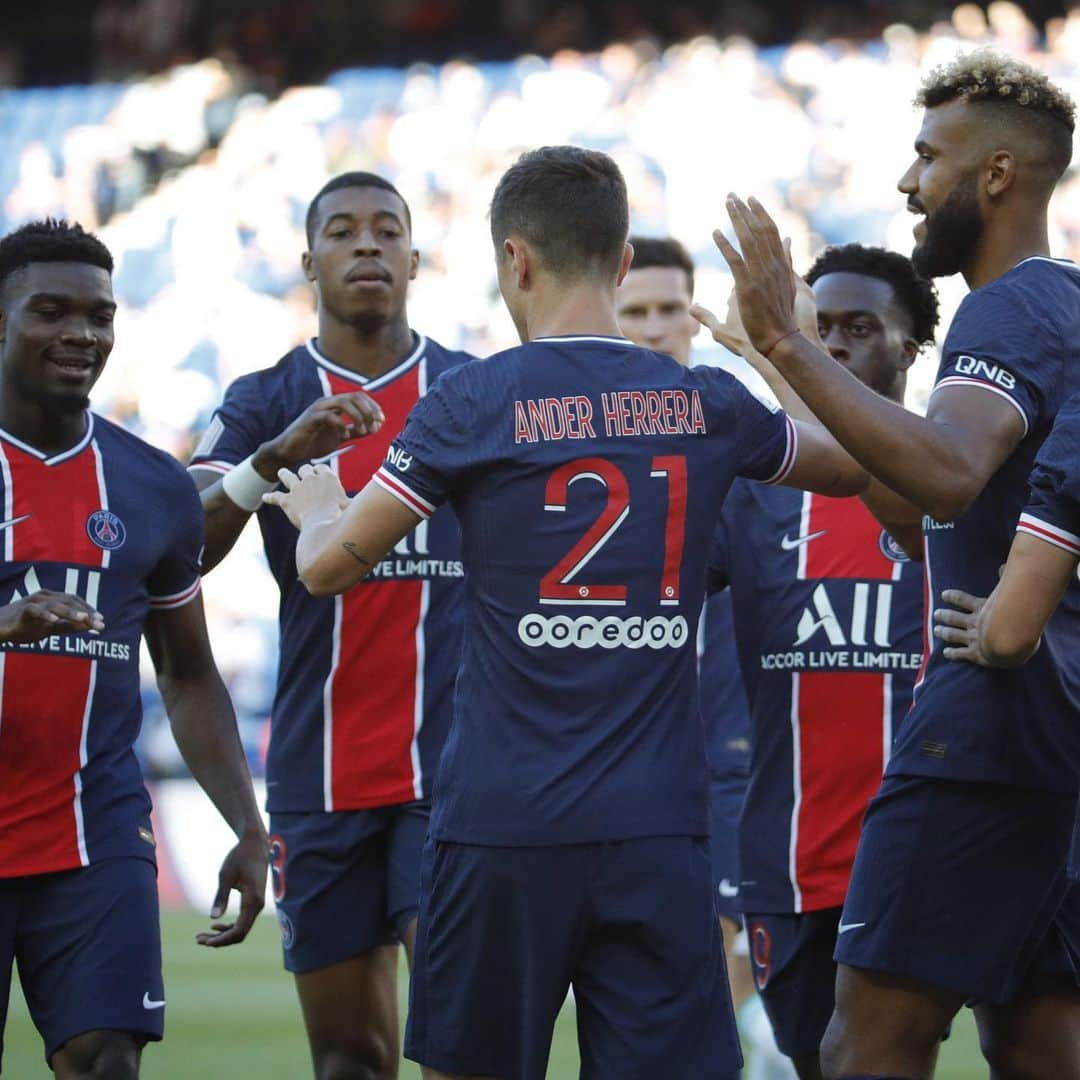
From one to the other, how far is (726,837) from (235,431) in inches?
96.7

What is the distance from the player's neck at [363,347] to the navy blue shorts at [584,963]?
7.93ft

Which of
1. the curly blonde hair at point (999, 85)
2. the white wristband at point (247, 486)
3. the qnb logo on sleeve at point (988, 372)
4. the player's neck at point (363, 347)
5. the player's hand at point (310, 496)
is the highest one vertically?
the curly blonde hair at point (999, 85)

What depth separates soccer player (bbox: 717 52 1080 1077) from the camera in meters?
3.80

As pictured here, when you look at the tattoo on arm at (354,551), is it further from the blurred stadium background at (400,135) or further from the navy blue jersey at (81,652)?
the blurred stadium background at (400,135)

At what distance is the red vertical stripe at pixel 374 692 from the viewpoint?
5.55 metres

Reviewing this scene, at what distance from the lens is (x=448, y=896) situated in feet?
12.4

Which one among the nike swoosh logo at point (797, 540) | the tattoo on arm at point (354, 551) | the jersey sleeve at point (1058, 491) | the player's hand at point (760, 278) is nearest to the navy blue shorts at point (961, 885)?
the jersey sleeve at point (1058, 491)

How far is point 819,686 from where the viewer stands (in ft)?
17.2

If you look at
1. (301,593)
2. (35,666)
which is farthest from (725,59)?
(35,666)

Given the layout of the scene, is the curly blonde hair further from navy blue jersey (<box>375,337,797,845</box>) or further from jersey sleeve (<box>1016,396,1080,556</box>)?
navy blue jersey (<box>375,337,797,845</box>)

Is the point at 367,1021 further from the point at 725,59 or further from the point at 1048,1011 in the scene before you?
the point at 725,59

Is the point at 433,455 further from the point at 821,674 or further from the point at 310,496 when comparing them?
the point at 821,674

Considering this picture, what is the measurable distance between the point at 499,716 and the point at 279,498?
680 mm

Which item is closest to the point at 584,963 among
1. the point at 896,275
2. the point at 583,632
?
A: the point at 583,632
